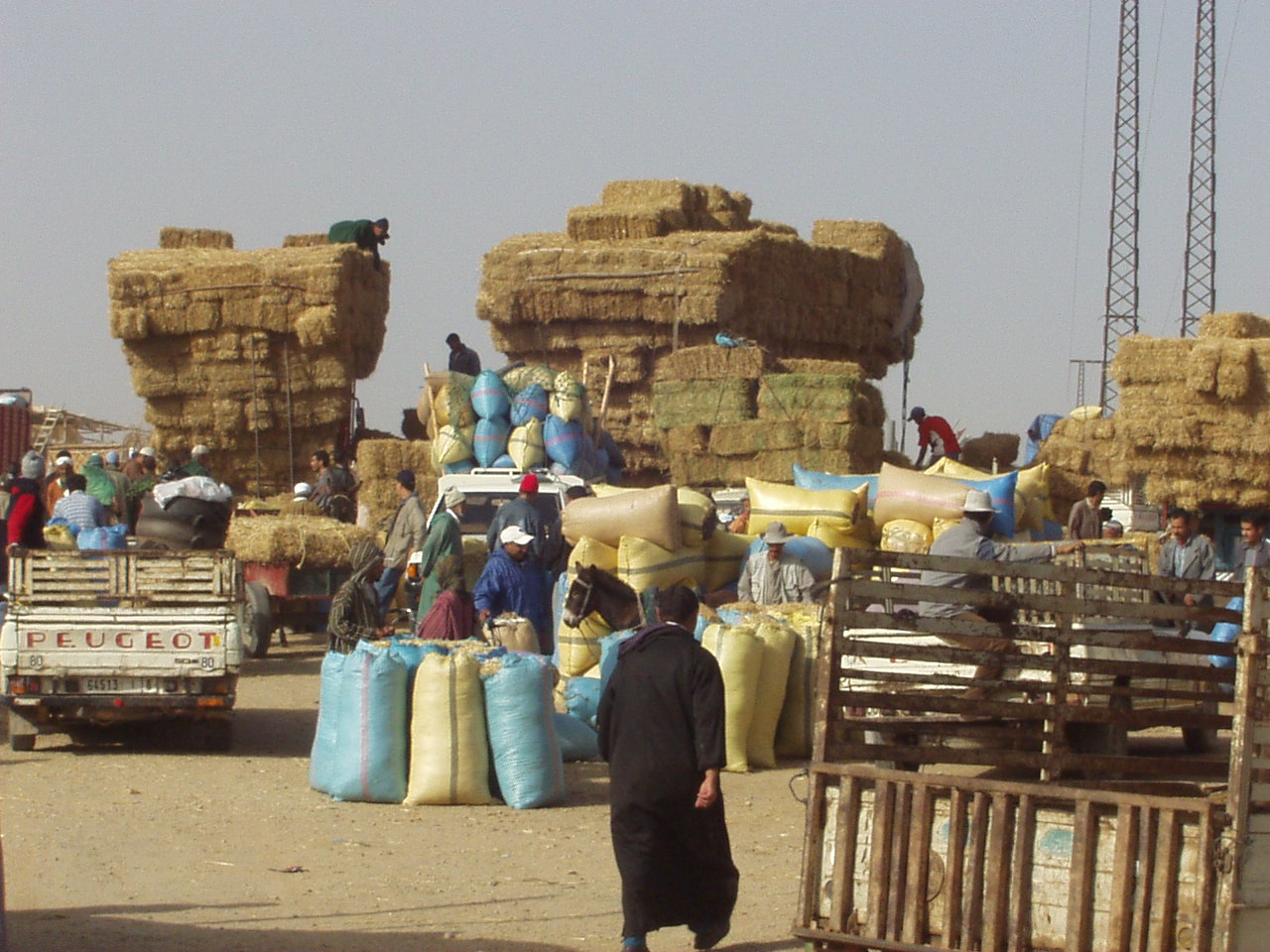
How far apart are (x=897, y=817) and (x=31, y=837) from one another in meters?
5.15

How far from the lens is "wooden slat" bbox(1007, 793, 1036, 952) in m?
6.73

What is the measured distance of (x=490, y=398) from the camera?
75.9ft

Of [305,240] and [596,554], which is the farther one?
[305,240]

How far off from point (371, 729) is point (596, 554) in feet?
19.5

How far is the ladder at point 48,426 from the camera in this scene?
39778 millimetres

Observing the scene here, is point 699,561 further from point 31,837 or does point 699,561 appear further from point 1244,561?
point 31,837

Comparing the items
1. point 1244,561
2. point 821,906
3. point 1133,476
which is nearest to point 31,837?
point 821,906

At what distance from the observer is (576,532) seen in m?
17.4

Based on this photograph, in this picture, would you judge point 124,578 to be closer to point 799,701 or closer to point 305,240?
point 799,701

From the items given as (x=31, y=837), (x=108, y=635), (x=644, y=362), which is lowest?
(x=31, y=837)

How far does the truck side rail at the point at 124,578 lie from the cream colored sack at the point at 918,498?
732 cm

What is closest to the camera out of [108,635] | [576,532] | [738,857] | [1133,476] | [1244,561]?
[738,857]

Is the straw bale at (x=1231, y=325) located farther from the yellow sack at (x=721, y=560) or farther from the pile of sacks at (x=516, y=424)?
the yellow sack at (x=721, y=560)

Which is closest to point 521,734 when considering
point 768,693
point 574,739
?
point 574,739
